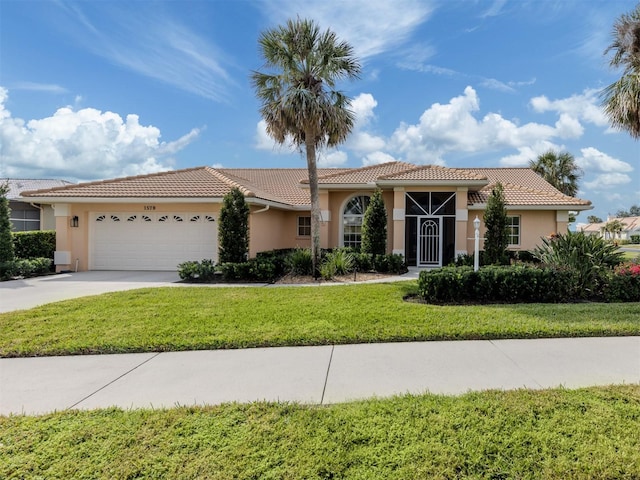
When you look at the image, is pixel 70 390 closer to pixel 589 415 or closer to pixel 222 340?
pixel 222 340

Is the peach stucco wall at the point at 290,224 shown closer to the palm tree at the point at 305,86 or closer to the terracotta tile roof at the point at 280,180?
the terracotta tile roof at the point at 280,180

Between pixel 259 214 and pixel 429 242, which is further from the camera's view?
pixel 429 242

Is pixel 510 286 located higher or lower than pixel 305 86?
lower

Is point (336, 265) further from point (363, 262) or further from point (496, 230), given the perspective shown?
point (496, 230)

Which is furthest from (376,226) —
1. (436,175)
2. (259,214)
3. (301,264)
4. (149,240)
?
(149,240)

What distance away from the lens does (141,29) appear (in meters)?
10.3

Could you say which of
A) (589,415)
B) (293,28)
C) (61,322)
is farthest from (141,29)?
(589,415)

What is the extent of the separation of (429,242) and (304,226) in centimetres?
665

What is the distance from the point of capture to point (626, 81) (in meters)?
12.6

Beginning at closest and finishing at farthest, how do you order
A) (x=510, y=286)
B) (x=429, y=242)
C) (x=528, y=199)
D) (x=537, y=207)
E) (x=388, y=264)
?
1. (x=510, y=286)
2. (x=388, y=264)
3. (x=537, y=207)
4. (x=429, y=242)
5. (x=528, y=199)

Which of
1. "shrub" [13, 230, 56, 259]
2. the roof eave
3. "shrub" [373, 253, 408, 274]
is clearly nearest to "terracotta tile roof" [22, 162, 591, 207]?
the roof eave

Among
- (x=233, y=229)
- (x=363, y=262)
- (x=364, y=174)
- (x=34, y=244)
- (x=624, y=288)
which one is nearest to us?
(x=624, y=288)

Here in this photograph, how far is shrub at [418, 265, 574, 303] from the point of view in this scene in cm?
844

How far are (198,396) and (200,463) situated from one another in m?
1.30
